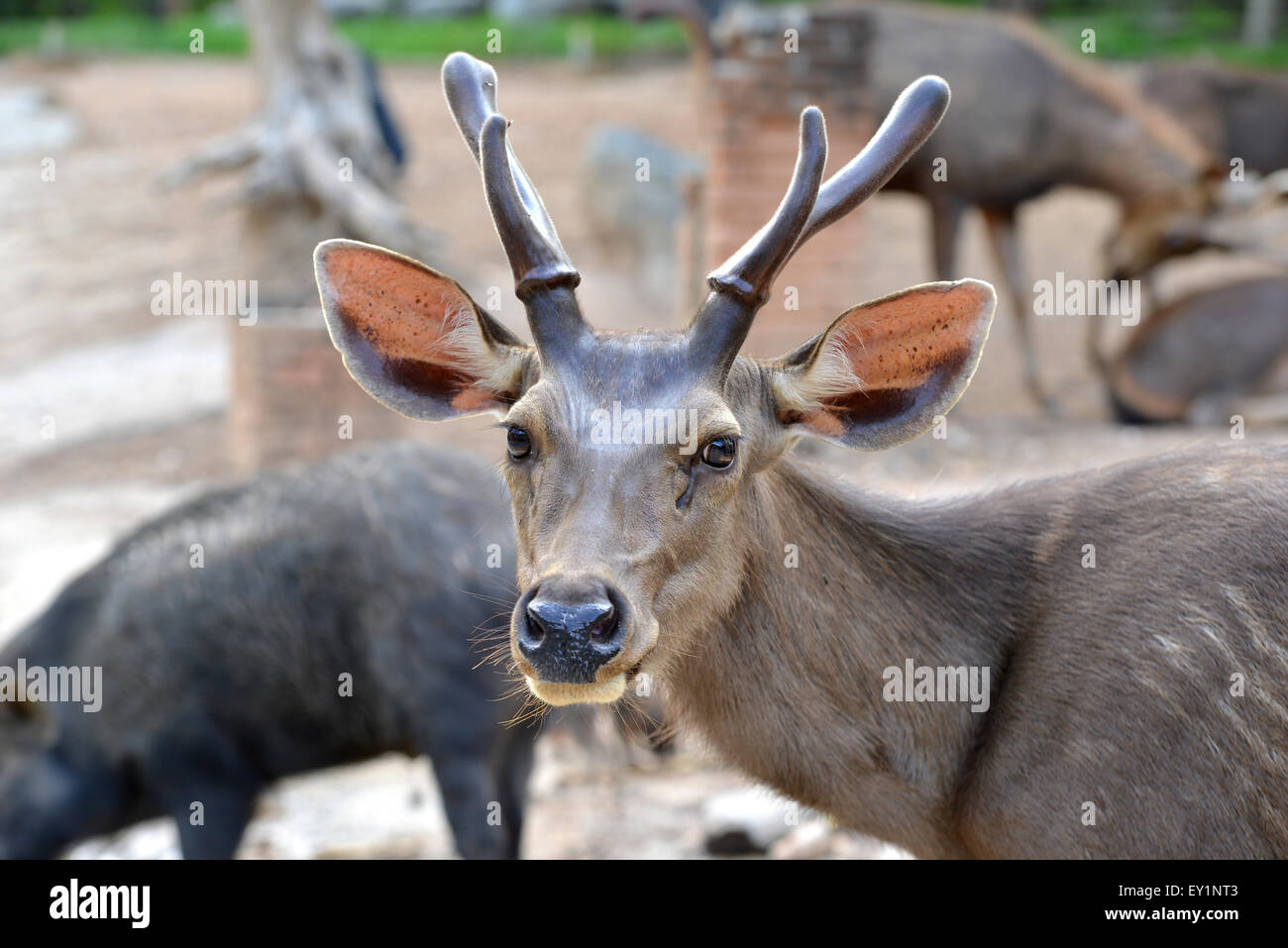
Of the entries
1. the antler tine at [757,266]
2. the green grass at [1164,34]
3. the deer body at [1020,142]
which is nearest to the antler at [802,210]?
the antler tine at [757,266]

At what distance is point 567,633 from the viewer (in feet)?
9.04

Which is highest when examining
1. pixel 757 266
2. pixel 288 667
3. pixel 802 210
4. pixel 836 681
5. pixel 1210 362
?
pixel 802 210

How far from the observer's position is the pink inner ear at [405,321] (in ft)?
11.3

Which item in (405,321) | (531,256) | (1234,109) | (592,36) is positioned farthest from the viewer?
(592,36)

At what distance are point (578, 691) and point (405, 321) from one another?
1.16 metres

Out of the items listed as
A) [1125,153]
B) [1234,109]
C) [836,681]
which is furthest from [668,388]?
[1234,109]

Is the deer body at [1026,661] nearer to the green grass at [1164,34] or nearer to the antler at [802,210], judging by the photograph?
the antler at [802,210]

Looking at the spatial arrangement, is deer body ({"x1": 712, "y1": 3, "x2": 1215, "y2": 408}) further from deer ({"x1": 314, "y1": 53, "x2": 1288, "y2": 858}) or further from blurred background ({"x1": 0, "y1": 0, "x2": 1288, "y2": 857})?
deer ({"x1": 314, "y1": 53, "x2": 1288, "y2": 858})

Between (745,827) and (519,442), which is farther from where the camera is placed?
(745,827)

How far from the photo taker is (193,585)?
5.37 meters

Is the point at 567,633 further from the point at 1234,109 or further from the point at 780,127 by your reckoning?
the point at 1234,109

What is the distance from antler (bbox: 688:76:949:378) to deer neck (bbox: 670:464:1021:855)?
0.39 m
